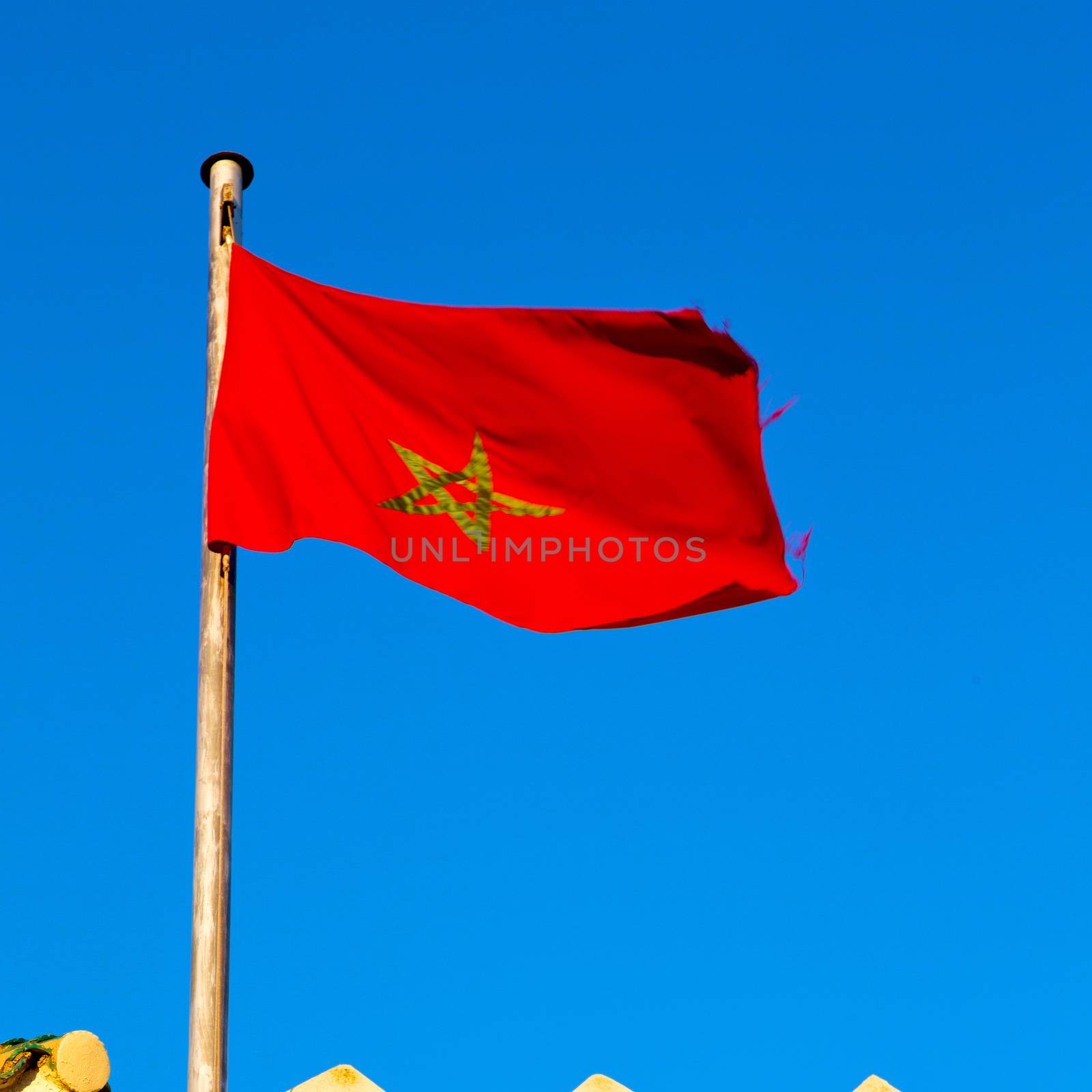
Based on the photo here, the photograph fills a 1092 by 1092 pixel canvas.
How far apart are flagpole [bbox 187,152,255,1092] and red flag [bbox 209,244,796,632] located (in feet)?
0.45

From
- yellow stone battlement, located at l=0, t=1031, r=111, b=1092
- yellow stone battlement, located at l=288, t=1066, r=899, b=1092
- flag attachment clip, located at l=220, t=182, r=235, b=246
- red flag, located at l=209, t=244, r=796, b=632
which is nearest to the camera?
red flag, located at l=209, t=244, r=796, b=632

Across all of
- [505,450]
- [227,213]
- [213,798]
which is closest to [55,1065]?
[213,798]

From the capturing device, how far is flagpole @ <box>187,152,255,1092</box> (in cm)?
899

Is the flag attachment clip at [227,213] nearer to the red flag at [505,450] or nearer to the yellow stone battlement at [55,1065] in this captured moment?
the red flag at [505,450]

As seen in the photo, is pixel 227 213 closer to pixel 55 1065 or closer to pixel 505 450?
pixel 505 450

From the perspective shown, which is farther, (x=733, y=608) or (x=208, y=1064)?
(x=733, y=608)

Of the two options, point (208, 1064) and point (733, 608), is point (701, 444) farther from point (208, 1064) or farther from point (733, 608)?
point (208, 1064)

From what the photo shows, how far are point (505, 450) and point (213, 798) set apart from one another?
3.45m

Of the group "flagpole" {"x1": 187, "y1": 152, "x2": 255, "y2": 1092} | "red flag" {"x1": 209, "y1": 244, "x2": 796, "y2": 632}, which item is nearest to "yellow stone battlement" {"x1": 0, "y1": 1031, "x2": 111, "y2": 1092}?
"flagpole" {"x1": 187, "y1": 152, "x2": 255, "y2": 1092}

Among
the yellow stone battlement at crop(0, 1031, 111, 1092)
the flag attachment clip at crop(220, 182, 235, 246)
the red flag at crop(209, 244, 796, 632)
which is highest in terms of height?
the flag attachment clip at crop(220, 182, 235, 246)

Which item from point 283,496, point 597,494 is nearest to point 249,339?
point 283,496

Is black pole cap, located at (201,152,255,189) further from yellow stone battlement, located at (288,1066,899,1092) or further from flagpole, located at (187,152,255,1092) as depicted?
yellow stone battlement, located at (288,1066,899,1092)

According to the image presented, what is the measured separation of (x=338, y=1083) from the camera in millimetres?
16078

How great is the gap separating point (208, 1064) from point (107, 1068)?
4022 millimetres
